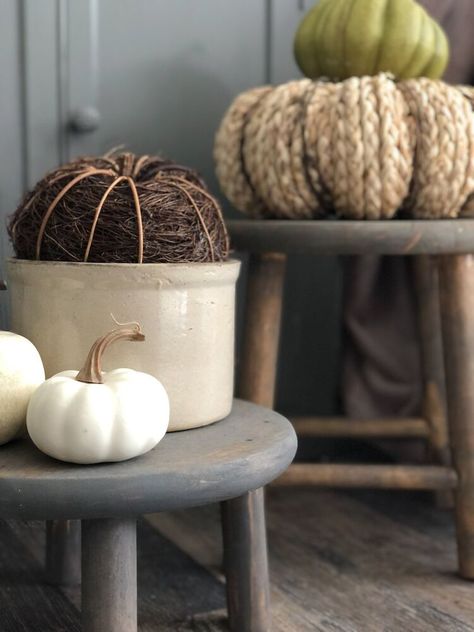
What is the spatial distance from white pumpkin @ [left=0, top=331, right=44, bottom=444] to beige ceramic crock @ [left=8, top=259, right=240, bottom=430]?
5cm

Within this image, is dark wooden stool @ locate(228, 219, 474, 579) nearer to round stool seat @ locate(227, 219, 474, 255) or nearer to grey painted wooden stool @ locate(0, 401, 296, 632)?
round stool seat @ locate(227, 219, 474, 255)

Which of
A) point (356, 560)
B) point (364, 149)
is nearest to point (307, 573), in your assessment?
point (356, 560)

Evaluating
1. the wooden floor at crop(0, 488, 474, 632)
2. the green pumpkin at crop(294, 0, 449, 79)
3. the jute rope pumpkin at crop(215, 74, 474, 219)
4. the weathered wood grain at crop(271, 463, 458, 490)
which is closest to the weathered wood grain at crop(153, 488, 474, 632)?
the wooden floor at crop(0, 488, 474, 632)

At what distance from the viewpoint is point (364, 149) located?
98cm

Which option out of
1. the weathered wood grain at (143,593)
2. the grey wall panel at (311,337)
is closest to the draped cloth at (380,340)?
the grey wall panel at (311,337)

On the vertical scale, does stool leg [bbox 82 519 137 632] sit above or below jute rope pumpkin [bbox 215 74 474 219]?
below

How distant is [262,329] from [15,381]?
0.43 meters

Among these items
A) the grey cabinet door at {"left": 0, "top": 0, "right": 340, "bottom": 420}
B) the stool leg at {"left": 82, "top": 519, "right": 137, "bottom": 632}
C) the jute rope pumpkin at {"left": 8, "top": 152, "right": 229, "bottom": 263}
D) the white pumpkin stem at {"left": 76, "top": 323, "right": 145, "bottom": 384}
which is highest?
the grey cabinet door at {"left": 0, "top": 0, "right": 340, "bottom": 420}

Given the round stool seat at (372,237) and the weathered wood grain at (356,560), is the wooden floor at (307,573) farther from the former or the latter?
the round stool seat at (372,237)

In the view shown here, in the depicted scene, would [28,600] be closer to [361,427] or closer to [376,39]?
[361,427]

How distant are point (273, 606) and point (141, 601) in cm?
16

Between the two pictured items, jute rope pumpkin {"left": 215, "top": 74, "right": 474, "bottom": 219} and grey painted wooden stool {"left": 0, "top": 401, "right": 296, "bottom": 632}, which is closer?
grey painted wooden stool {"left": 0, "top": 401, "right": 296, "bottom": 632}

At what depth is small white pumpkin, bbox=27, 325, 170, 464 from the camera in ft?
2.28

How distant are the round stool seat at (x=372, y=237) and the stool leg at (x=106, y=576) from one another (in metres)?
0.44
